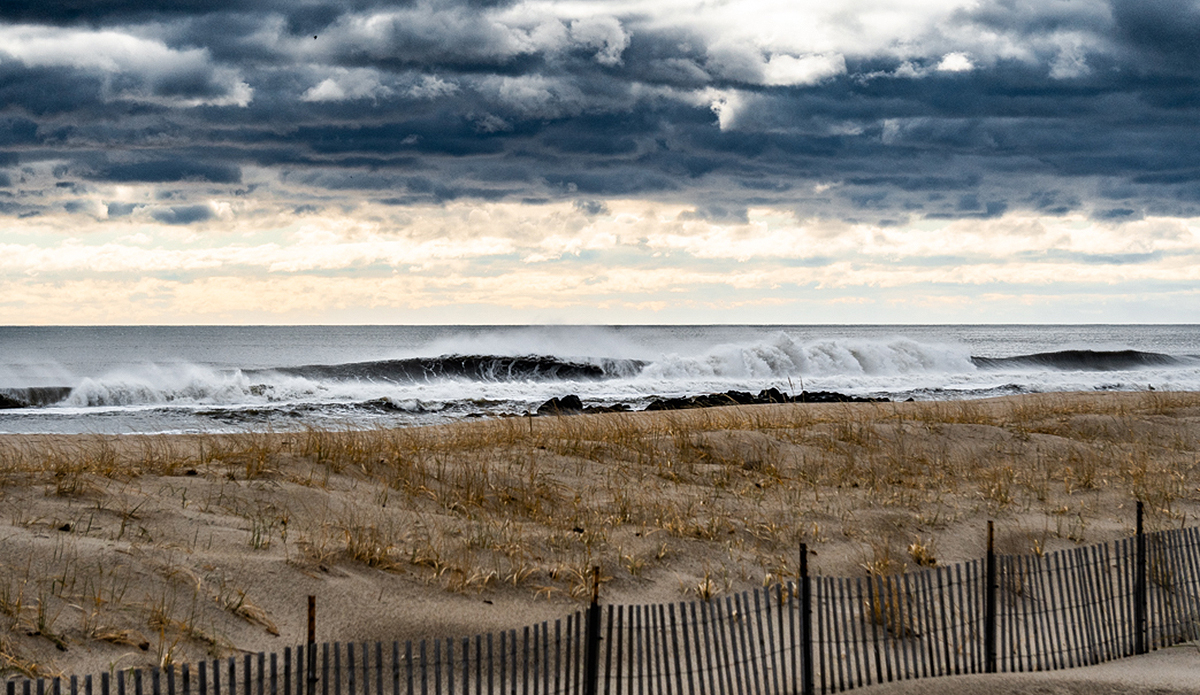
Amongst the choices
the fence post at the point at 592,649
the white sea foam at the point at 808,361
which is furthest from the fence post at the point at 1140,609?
the white sea foam at the point at 808,361

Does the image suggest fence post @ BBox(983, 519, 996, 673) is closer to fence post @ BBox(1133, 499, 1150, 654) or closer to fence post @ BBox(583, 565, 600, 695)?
fence post @ BBox(1133, 499, 1150, 654)

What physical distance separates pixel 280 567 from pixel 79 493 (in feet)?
9.76

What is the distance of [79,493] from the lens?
9219 mm

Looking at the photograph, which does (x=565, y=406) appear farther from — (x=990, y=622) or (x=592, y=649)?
(x=592, y=649)

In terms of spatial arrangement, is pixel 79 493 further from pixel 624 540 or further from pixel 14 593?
pixel 624 540

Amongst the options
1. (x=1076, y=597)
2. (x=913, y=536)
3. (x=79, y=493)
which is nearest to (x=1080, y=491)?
(x=913, y=536)

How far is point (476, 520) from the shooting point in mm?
9859

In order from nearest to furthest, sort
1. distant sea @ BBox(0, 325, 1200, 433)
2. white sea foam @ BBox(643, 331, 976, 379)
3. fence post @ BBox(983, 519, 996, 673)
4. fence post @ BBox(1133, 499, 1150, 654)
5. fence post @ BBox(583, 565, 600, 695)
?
fence post @ BBox(583, 565, 600, 695) → fence post @ BBox(983, 519, 996, 673) → fence post @ BBox(1133, 499, 1150, 654) → distant sea @ BBox(0, 325, 1200, 433) → white sea foam @ BBox(643, 331, 976, 379)

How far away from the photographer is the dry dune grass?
698 centimetres

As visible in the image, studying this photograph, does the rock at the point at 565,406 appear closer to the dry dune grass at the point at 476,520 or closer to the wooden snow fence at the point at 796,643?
the dry dune grass at the point at 476,520

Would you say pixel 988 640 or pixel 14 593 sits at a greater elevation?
pixel 14 593

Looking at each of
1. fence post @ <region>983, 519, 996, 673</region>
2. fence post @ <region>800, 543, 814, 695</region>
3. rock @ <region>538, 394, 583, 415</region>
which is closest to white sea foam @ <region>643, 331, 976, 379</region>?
rock @ <region>538, 394, 583, 415</region>

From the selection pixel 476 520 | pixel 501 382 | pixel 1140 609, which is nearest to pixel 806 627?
pixel 1140 609

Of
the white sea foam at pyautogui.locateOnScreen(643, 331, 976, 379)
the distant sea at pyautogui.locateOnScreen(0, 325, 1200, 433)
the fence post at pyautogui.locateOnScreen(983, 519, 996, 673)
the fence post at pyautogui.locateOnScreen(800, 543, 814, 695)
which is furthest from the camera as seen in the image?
the white sea foam at pyautogui.locateOnScreen(643, 331, 976, 379)
